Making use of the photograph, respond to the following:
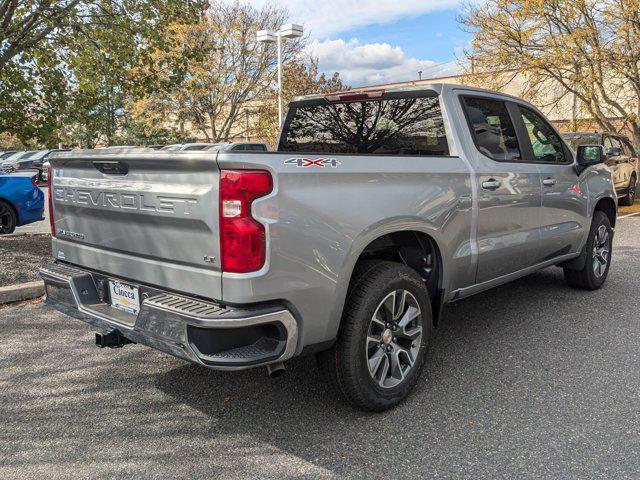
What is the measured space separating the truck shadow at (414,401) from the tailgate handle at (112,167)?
145 centimetres

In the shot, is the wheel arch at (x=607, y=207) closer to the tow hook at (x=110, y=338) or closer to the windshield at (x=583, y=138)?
the tow hook at (x=110, y=338)

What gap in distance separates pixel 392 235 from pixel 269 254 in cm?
113

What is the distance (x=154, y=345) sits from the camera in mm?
2787

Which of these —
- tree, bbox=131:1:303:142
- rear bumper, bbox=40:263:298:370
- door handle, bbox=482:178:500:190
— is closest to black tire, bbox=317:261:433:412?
rear bumper, bbox=40:263:298:370

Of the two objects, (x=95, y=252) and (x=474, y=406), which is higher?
(x=95, y=252)

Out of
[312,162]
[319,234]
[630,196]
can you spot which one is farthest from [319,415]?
[630,196]

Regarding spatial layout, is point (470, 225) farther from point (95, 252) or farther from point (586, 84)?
point (586, 84)

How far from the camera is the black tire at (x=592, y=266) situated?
5742 mm

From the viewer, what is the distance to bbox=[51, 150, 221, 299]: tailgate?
265 cm

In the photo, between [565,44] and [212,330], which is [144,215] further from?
[565,44]

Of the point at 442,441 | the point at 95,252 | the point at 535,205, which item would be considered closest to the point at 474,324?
the point at 535,205

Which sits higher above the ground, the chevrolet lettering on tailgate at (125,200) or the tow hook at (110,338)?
the chevrolet lettering on tailgate at (125,200)

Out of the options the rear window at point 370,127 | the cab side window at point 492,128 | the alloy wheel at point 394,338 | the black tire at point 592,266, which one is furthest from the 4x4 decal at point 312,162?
the black tire at point 592,266

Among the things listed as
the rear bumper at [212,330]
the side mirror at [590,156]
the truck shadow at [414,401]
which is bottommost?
the truck shadow at [414,401]
